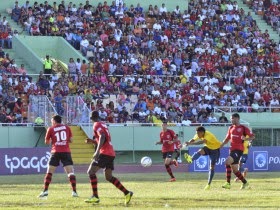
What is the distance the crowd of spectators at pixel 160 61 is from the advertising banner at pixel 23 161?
6.35 m

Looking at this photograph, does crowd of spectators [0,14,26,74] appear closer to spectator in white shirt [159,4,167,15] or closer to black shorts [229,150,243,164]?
spectator in white shirt [159,4,167,15]

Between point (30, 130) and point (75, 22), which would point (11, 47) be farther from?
point (30, 130)

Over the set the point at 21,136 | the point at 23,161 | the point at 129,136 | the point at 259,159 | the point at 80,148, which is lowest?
the point at 259,159

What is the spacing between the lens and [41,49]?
5341 cm

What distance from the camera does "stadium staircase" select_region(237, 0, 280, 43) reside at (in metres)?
62.0

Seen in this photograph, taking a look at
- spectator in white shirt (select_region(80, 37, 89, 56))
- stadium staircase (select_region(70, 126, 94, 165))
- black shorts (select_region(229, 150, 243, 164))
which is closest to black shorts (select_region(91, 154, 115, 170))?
black shorts (select_region(229, 150, 243, 164))

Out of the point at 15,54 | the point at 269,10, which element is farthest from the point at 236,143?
the point at 269,10

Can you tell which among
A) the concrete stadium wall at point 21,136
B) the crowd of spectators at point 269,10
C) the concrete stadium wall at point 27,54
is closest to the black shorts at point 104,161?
the concrete stadium wall at point 21,136

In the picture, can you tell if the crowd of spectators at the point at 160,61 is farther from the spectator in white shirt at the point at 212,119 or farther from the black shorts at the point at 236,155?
the black shorts at the point at 236,155

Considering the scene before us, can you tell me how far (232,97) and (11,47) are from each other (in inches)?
486

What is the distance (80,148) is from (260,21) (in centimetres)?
2196

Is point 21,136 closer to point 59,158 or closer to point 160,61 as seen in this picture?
point 160,61

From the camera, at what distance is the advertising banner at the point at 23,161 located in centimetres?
3897

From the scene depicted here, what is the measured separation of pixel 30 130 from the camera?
4559 centimetres
